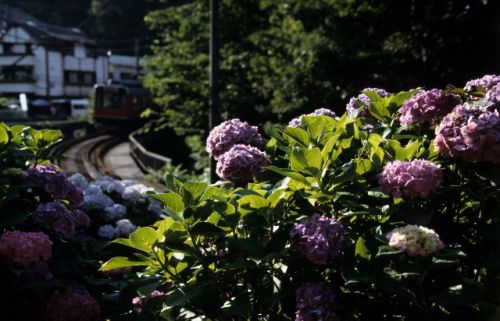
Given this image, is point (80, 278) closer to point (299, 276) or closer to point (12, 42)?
point (299, 276)

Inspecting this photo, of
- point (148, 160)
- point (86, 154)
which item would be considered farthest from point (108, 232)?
point (86, 154)

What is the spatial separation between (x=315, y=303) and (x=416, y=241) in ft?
1.27

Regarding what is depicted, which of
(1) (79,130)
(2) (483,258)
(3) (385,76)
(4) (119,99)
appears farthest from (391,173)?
(1) (79,130)

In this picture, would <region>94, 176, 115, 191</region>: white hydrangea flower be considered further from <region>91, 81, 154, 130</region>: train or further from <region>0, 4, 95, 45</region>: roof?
<region>0, 4, 95, 45</region>: roof

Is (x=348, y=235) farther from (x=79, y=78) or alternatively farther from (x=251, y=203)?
(x=79, y=78)

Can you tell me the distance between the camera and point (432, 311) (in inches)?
76.5

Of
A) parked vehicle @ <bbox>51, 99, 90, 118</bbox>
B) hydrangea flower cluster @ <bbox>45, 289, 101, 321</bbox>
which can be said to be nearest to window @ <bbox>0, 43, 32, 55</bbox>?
parked vehicle @ <bbox>51, 99, 90, 118</bbox>

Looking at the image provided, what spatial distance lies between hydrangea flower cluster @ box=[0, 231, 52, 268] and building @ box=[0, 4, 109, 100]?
5496 cm

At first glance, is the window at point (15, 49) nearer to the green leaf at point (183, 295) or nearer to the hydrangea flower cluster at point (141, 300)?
the hydrangea flower cluster at point (141, 300)

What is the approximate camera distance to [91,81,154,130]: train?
3400cm

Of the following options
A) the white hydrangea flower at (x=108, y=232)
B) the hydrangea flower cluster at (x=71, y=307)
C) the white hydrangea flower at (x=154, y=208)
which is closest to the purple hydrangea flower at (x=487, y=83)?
the hydrangea flower cluster at (x=71, y=307)

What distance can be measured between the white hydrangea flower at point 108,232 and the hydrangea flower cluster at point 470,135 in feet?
10.2

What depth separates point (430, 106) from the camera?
2.28 meters

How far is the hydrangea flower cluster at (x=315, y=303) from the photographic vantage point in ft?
6.14
